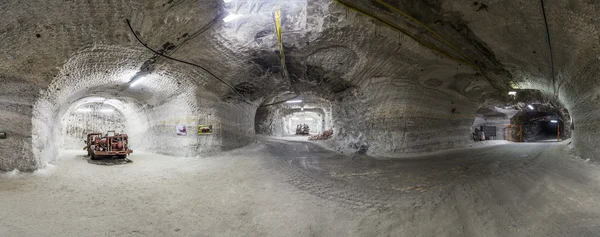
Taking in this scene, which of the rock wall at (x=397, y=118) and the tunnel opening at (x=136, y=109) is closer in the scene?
the tunnel opening at (x=136, y=109)

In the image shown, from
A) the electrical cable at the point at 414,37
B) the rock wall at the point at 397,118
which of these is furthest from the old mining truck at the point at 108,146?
the electrical cable at the point at 414,37

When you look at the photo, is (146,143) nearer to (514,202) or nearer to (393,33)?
(393,33)

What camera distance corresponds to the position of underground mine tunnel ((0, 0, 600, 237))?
368 cm

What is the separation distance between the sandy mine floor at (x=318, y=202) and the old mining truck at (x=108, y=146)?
217cm

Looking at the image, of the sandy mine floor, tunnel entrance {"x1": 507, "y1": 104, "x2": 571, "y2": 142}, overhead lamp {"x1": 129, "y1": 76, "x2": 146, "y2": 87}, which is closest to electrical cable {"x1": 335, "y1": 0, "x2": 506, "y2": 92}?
the sandy mine floor

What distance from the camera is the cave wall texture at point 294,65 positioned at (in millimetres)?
4492

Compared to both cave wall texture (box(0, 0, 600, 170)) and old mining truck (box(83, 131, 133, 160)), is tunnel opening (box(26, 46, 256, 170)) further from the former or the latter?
old mining truck (box(83, 131, 133, 160))

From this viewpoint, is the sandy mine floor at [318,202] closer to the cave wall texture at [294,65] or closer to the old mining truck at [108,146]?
the cave wall texture at [294,65]

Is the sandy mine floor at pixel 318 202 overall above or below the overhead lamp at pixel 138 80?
below

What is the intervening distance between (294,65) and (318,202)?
18.8 ft

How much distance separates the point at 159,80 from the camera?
8.16 meters

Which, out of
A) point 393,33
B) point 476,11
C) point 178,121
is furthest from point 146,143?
point 476,11

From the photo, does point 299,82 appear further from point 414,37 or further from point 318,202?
point 318,202

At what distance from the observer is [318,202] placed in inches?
178
